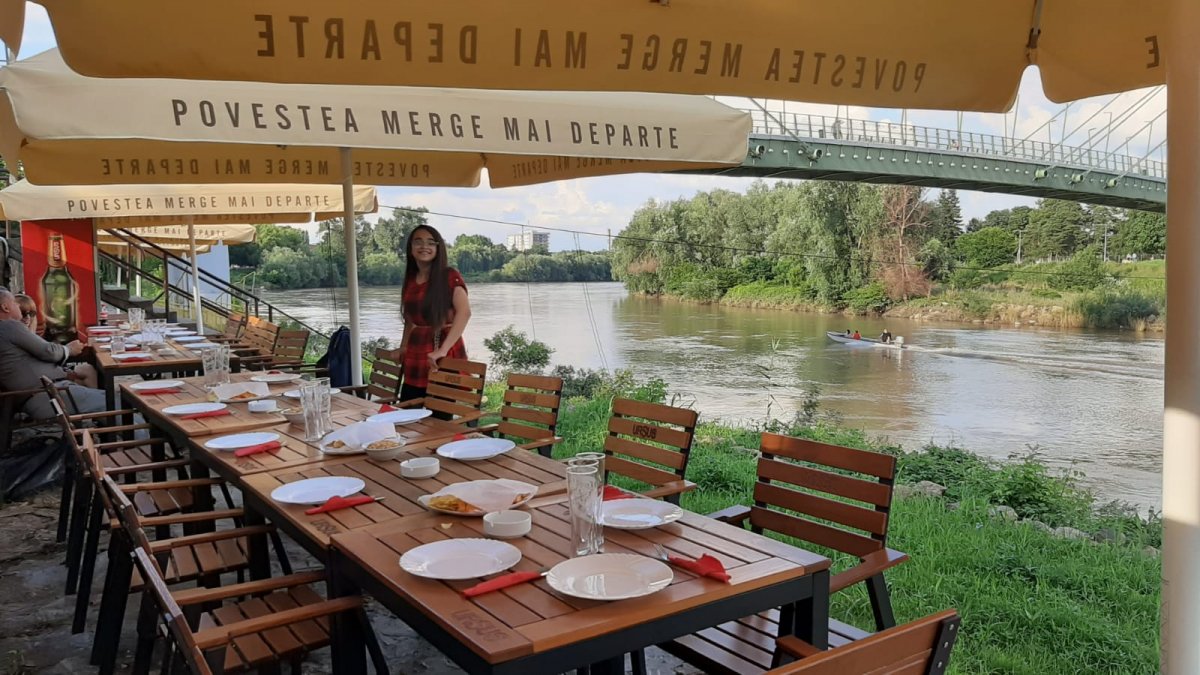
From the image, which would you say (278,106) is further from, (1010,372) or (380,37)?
(1010,372)

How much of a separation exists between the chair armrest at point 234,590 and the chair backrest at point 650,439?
1007 millimetres

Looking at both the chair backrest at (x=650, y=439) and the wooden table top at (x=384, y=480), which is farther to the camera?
the chair backrest at (x=650, y=439)

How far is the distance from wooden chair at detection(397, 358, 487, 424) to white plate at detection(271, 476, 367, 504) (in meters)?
1.45

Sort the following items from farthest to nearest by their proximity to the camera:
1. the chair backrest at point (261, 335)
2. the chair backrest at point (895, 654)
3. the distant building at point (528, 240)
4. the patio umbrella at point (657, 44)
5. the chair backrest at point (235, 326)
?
the distant building at point (528, 240), the chair backrest at point (235, 326), the chair backrest at point (261, 335), the patio umbrella at point (657, 44), the chair backrest at point (895, 654)

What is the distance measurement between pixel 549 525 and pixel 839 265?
1169cm

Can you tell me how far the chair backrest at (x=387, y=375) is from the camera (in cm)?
471

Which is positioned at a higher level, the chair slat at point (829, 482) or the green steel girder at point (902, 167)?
the green steel girder at point (902, 167)

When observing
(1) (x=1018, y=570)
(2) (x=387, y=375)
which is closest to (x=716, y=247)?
(2) (x=387, y=375)

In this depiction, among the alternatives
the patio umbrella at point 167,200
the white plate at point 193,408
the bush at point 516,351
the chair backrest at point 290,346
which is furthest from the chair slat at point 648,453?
the bush at point 516,351

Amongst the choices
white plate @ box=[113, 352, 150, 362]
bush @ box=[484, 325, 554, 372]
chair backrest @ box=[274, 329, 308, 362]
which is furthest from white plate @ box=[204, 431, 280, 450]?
bush @ box=[484, 325, 554, 372]

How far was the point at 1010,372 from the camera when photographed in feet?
42.8

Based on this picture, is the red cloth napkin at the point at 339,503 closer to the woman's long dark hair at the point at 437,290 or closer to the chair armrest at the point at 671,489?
the chair armrest at the point at 671,489

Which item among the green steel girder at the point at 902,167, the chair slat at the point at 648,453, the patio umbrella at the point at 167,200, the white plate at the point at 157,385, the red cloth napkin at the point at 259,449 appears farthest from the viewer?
the green steel girder at the point at 902,167

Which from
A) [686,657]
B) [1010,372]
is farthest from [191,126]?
[1010,372]
